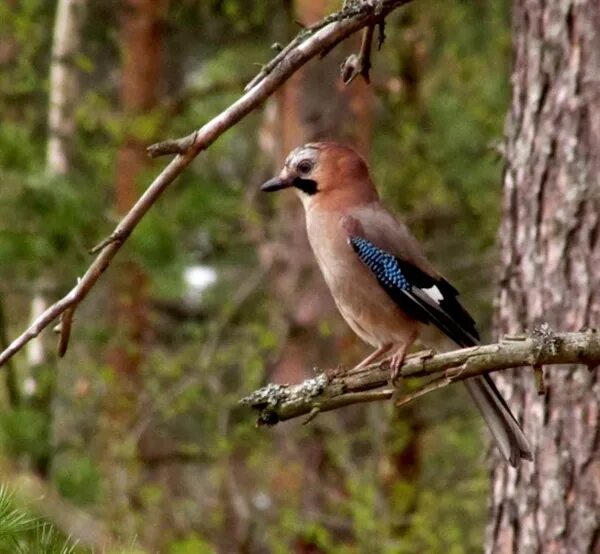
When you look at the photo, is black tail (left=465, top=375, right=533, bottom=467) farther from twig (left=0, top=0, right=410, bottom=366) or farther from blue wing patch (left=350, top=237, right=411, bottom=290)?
twig (left=0, top=0, right=410, bottom=366)

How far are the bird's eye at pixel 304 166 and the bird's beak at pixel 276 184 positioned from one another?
7cm

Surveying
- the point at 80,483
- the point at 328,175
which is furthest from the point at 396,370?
the point at 80,483

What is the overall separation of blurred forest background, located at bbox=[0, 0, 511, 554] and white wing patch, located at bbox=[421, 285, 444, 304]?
2.32 meters

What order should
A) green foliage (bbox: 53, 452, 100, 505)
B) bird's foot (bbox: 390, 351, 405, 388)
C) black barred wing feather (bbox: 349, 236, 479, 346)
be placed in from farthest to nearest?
green foliage (bbox: 53, 452, 100, 505) < black barred wing feather (bbox: 349, 236, 479, 346) < bird's foot (bbox: 390, 351, 405, 388)

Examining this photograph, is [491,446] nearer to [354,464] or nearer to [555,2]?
[555,2]

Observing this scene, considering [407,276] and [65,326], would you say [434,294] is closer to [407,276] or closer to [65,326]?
[407,276]

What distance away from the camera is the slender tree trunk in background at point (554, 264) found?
15.4 feet

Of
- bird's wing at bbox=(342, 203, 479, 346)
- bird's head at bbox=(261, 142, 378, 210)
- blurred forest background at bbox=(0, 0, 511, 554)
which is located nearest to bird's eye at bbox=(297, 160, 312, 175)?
bird's head at bbox=(261, 142, 378, 210)

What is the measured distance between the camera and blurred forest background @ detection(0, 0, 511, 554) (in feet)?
25.1

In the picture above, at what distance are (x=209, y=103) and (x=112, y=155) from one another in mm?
2473

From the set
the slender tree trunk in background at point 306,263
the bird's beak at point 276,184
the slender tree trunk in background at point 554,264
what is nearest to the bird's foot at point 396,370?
the bird's beak at point 276,184

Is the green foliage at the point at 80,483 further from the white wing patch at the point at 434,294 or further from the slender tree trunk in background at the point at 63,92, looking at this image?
the white wing patch at the point at 434,294

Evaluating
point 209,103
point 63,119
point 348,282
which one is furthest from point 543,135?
point 209,103

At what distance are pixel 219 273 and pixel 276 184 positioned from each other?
716 cm
